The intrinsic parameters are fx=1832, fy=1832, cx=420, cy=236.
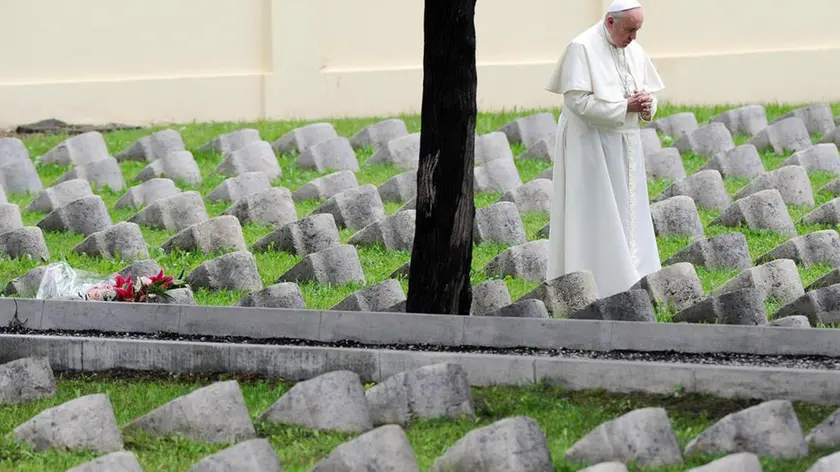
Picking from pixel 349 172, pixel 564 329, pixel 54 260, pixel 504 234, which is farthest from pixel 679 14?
pixel 564 329

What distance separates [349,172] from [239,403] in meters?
8.08

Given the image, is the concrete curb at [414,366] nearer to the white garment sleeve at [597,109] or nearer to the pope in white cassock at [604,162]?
the pope in white cassock at [604,162]

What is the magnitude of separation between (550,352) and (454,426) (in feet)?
3.54

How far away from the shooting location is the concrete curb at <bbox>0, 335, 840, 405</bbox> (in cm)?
782

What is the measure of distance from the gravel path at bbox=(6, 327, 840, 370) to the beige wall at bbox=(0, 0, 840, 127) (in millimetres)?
9698

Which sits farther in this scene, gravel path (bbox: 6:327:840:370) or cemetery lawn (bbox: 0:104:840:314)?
cemetery lawn (bbox: 0:104:840:314)

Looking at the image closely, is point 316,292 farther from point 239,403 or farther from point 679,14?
point 679,14

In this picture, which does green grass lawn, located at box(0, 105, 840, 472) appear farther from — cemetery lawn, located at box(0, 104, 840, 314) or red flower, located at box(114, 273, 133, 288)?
red flower, located at box(114, 273, 133, 288)

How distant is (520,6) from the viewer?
62.3ft

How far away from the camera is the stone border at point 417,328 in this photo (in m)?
8.55

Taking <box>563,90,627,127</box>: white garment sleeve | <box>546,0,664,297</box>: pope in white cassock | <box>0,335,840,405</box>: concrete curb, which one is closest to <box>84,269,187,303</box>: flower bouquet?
<box>0,335,840,405</box>: concrete curb

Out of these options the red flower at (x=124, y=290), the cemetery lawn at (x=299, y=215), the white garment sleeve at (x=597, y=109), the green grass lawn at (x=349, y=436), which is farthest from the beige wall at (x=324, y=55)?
the red flower at (x=124, y=290)

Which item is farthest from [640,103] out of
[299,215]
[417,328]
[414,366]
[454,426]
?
[299,215]

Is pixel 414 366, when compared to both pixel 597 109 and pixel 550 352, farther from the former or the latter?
pixel 597 109
